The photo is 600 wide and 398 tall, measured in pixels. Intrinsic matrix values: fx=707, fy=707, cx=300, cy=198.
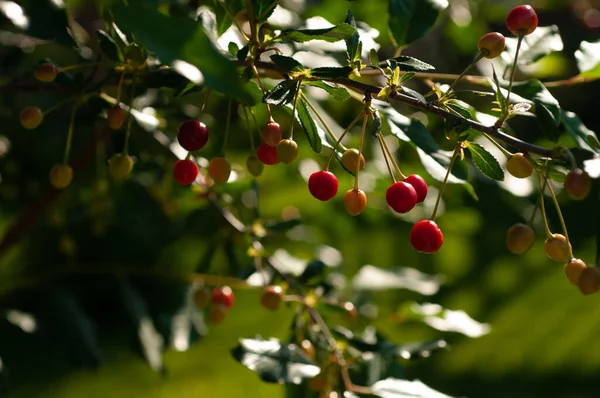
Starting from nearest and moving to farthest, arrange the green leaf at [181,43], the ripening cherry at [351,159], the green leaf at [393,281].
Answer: the green leaf at [181,43] → the ripening cherry at [351,159] → the green leaf at [393,281]

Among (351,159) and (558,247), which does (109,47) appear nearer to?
(351,159)

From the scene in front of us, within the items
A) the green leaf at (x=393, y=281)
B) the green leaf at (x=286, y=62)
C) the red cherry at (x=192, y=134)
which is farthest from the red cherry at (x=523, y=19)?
the green leaf at (x=393, y=281)

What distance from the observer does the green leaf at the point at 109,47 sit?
0.76m

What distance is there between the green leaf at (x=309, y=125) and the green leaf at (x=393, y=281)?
0.78 meters

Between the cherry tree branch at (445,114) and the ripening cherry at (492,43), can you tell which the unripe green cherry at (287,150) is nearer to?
the cherry tree branch at (445,114)

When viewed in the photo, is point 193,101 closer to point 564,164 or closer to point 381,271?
point 381,271

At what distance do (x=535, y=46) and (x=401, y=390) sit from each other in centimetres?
49

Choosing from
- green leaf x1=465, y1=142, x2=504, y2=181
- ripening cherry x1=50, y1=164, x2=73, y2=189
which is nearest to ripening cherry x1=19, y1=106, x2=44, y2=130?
ripening cherry x1=50, y1=164, x2=73, y2=189

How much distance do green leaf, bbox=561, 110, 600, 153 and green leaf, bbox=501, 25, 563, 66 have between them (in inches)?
7.8

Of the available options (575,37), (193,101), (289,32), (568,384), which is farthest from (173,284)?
(575,37)

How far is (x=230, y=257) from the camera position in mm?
1112

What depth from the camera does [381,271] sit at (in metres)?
1.53

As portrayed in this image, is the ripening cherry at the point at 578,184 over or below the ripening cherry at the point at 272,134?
below

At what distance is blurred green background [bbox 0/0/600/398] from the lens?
4.25 ft
